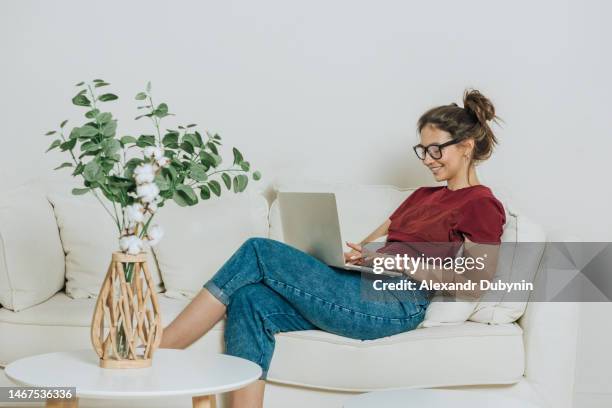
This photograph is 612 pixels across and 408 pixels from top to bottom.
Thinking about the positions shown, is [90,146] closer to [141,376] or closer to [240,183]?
[240,183]

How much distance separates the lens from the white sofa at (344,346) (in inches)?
94.1

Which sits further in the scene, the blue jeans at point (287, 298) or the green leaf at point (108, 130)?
the blue jeans at point (287, 298)

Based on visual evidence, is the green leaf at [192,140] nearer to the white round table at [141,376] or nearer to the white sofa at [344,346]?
the white round table at [141,376]

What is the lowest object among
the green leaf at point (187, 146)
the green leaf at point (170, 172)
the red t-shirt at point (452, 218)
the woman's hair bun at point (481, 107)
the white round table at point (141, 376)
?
the white round table at point (141, 376)

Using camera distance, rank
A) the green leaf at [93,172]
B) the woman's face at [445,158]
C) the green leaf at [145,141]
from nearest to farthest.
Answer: the green leaf at [93,172], the green leaf at [145,141], the woman's face at [445,158]

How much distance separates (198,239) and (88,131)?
1118 mm

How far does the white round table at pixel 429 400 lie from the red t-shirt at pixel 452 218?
0.74m

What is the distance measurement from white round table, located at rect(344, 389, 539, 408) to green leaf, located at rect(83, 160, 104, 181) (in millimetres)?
755

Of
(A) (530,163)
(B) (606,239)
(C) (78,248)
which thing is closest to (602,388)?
(B) (606,239)

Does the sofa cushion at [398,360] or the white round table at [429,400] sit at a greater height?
the white round table at [429,400]

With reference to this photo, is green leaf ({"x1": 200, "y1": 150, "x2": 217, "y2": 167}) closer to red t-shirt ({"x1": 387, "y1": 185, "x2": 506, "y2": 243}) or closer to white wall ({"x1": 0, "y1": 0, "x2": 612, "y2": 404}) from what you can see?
red t-shirt ({"x1": 387, "y1": 185, "x2": 506, "y2": 243})

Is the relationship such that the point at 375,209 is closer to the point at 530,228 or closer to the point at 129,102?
the point at 530,228

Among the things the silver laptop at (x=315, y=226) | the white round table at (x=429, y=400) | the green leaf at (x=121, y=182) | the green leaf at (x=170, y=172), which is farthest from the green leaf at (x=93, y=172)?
the white round table at (x=429, y=400)

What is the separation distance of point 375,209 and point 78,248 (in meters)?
1.10
